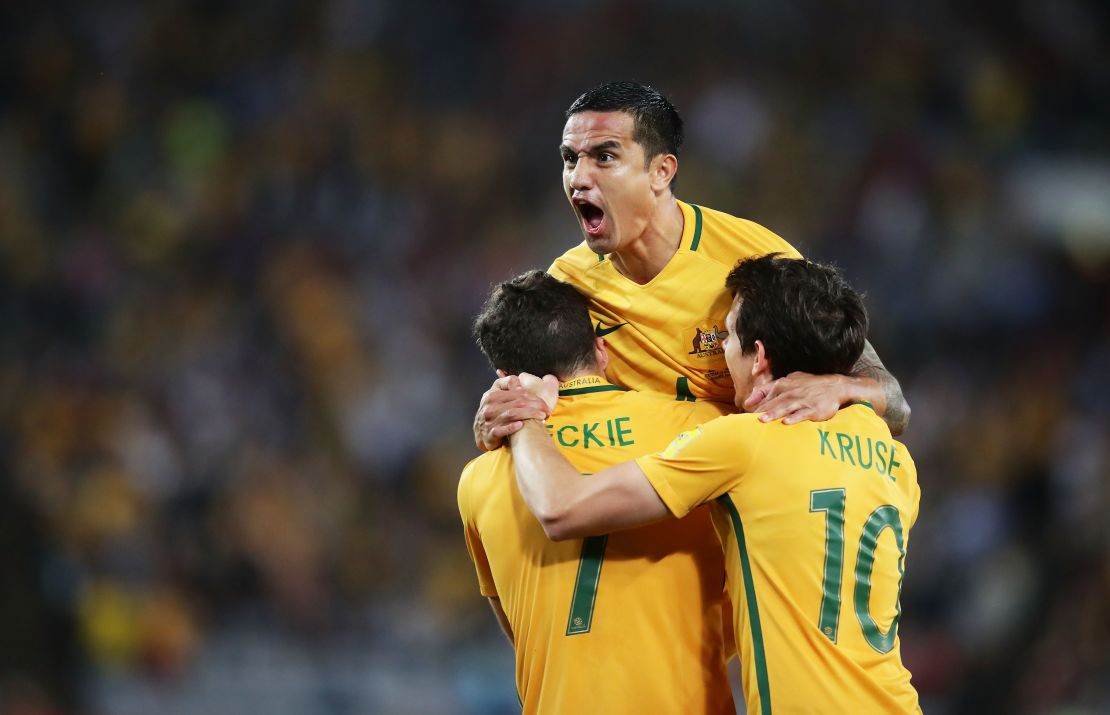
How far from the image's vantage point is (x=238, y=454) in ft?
30.8

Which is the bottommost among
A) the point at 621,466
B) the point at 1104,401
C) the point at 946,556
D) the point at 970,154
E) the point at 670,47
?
the point at 946,556

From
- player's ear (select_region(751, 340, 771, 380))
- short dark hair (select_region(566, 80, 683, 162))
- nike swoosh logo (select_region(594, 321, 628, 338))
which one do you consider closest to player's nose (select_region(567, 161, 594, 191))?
short dark hair (select_region(566, 80, 683, 162))

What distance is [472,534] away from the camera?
352cm

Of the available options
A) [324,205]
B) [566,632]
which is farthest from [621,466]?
[324,205]

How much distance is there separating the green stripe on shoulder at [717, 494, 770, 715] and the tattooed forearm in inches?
28.5

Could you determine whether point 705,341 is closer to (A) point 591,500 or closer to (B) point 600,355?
(B) point 600,355

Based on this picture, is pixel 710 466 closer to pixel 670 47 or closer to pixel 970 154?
pixel 970 154

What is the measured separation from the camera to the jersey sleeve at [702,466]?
2988mm

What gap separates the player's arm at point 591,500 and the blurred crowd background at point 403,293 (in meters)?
4.74

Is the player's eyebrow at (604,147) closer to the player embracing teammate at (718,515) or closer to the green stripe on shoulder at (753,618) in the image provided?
the player embracing teammate at (718,515)

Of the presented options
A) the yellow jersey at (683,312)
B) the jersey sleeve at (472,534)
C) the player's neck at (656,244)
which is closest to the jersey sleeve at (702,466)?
the jersey sleeve at (472,534)

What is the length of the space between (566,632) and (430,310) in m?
7.09

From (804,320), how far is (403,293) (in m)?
7.39

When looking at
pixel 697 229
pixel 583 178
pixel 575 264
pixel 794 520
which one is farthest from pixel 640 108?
pixel 794 520
